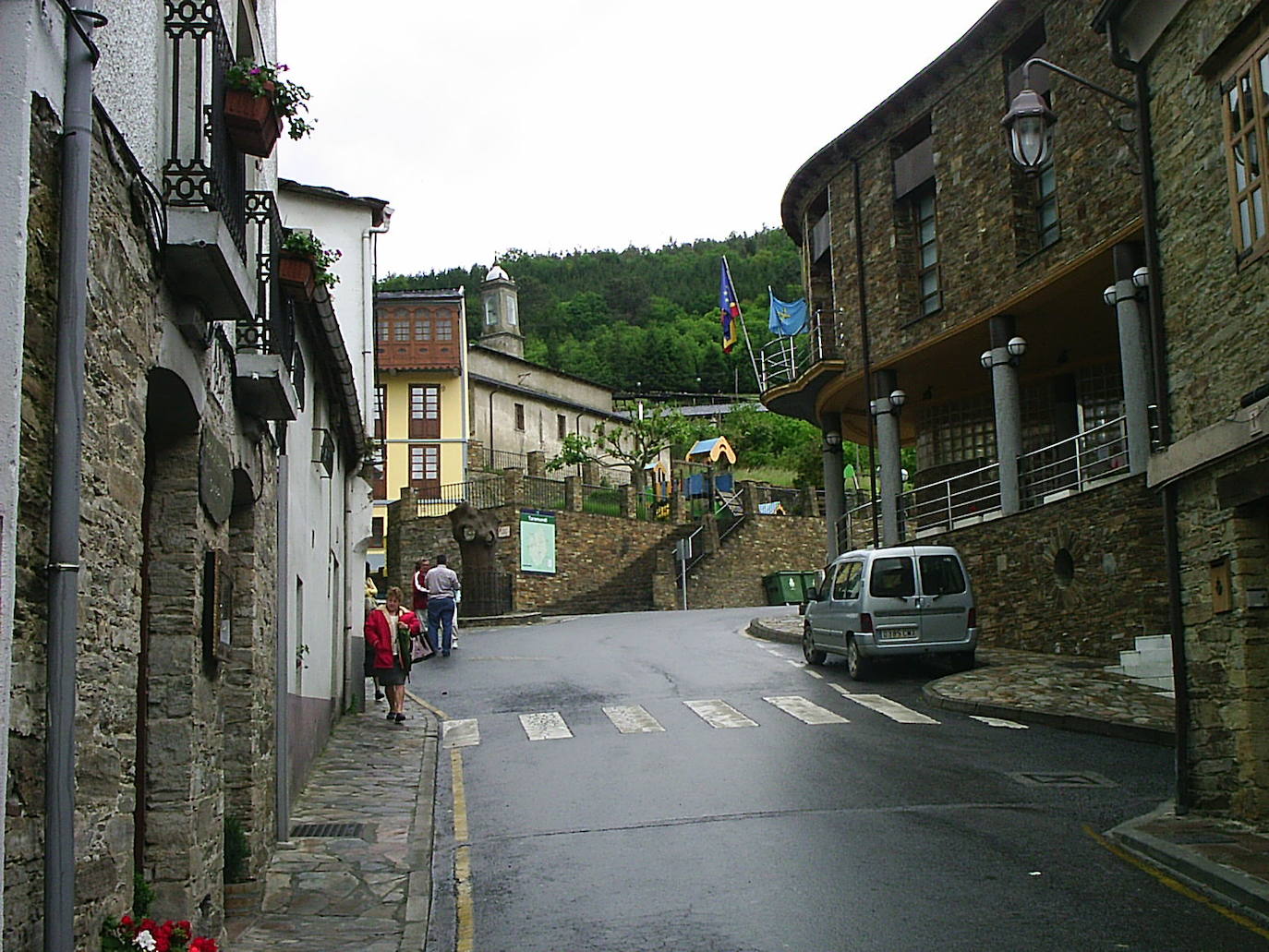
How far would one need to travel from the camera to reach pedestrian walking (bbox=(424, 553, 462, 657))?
2588 centimetres

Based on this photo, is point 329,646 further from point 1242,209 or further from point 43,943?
point 43,943

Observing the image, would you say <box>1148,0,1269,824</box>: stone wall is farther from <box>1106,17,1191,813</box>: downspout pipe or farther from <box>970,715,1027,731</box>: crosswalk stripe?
<box>970,715,1027,731</box>: crosswalk stripe

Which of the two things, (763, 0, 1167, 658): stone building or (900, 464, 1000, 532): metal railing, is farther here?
(900, 464, 1000, 532): metal railing

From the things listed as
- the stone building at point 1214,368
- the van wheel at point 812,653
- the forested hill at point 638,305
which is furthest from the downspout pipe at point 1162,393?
the forested hill at point 638,305

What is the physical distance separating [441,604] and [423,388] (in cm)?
3514

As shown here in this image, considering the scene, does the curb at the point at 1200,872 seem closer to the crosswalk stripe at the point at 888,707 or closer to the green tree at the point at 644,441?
the crosswalk stripe at the point at 888,707

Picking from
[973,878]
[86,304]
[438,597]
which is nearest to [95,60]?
[86,304]

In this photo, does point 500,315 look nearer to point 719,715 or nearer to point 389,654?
point 389,654

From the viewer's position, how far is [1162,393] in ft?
36.9

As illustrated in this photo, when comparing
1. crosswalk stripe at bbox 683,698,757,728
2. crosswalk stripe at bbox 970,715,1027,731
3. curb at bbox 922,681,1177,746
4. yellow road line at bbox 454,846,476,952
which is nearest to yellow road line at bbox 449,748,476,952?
yellow road line at bbox 454,846,476,952

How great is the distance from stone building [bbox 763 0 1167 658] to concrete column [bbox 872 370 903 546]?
4 centimetres

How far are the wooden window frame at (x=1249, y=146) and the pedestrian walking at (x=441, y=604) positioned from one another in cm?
1805

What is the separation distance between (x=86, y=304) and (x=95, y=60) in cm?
86

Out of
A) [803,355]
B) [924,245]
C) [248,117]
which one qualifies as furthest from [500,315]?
[248,117]
